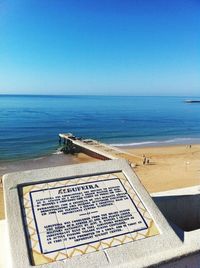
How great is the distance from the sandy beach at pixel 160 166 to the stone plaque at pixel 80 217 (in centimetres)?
769

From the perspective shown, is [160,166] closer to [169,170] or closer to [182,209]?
[169,170]

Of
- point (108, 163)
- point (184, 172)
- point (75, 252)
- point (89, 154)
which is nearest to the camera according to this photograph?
point (75, 252)

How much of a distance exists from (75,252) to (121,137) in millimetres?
36441

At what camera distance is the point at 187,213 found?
5148mm

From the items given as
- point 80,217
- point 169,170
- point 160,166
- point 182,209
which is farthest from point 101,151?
point 80,217

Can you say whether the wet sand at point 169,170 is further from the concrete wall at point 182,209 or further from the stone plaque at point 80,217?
the stone plaque at point 80,217

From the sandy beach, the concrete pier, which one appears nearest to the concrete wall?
the sandy beach

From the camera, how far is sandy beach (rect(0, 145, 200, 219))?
1558 centimetres

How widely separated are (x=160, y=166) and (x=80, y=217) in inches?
704

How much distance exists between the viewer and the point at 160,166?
69.4ft

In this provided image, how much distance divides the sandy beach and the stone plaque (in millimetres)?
7694

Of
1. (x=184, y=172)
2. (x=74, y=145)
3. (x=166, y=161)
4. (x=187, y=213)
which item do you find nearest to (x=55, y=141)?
(x=74, y=145)

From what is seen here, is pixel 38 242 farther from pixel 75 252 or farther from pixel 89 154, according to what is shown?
pixel 89 154

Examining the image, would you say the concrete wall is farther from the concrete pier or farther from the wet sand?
the concrete pier
